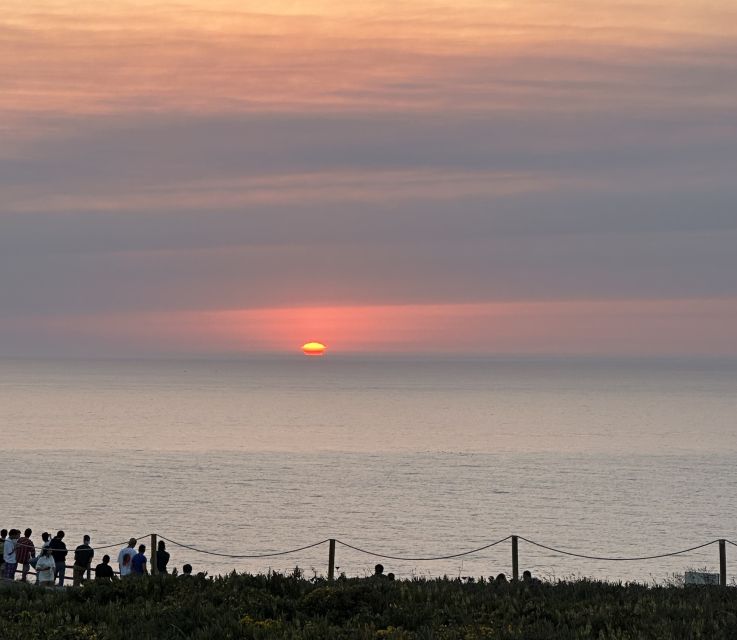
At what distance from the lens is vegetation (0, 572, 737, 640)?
50.5 ft

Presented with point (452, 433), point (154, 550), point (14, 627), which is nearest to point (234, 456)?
point (452, 433)

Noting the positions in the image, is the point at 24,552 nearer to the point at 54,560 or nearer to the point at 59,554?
the point at 59,554

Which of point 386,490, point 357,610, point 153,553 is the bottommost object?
point 357,610

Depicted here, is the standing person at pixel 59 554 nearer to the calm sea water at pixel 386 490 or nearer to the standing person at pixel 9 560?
the standing person at pixel 9 560

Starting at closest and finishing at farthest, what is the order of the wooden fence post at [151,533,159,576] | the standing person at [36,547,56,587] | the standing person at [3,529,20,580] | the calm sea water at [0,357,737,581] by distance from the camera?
1. the standing person at [36,547,56,587]
2. the wooden fence post at [151,533,159,576]
3. the standing person at [3,529,20,580]
4. the calm sea water at [0,357,737,581]

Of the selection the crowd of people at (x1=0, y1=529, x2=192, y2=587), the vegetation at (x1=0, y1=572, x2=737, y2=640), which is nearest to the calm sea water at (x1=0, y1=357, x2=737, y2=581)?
the crowd of people at (x1=0, y1=529, x2=192, y2=587)

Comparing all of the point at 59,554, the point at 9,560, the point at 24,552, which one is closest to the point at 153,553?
the point at 59,554

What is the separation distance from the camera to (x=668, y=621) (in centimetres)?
1543

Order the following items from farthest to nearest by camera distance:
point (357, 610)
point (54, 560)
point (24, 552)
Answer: point (24, 552), point (54, 560), point (357, 610)

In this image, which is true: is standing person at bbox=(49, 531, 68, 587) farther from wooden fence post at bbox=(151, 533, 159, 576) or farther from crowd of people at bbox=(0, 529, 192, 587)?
wooden fence post at bbox=(151, 533, 159, 576)

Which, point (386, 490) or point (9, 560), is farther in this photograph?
point (386, 490)

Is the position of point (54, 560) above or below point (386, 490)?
below

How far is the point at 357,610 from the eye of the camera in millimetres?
17234

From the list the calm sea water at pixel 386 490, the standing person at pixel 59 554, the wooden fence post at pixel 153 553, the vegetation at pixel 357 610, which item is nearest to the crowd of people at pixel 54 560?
the standing person at pixel 59 554
